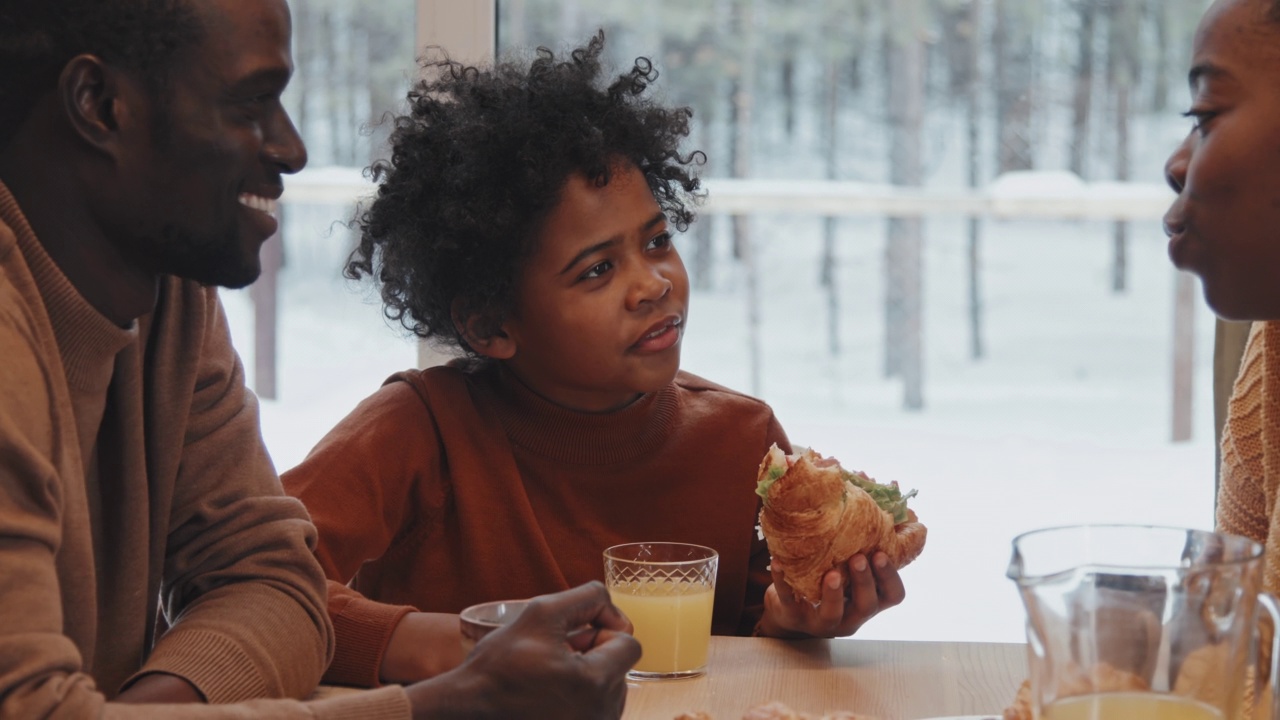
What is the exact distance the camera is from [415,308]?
195 centimetres

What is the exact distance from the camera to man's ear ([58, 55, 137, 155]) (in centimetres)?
111

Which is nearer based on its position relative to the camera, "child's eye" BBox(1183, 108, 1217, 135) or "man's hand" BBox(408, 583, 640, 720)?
"man's hand" BBox(408, 583, 640, 720)

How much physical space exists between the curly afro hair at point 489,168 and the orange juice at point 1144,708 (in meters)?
1.13

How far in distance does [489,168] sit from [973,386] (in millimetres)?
1445

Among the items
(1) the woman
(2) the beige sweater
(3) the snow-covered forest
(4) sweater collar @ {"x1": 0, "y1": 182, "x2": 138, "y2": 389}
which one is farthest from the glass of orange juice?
(3) the snow-covered forest

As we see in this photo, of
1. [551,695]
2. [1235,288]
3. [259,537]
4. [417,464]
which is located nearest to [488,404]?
[417,464]

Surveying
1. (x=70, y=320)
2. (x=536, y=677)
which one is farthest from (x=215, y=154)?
(x=536, y=677)

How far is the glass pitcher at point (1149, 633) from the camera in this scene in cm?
77

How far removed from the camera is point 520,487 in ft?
5.74

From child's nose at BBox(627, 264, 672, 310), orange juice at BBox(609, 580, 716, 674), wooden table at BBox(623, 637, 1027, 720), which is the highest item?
child's nose at BBox(627, 264, 672, 310)

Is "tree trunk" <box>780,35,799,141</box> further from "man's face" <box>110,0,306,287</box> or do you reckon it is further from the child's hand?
"man's face" <box>110,0,306,287</box>

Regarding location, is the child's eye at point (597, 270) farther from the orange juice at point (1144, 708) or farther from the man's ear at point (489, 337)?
the orange juice at point (1144, 708)

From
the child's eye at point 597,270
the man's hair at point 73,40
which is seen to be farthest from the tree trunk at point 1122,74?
the man's hair at point 73,40

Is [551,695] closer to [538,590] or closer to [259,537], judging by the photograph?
[259,537]
